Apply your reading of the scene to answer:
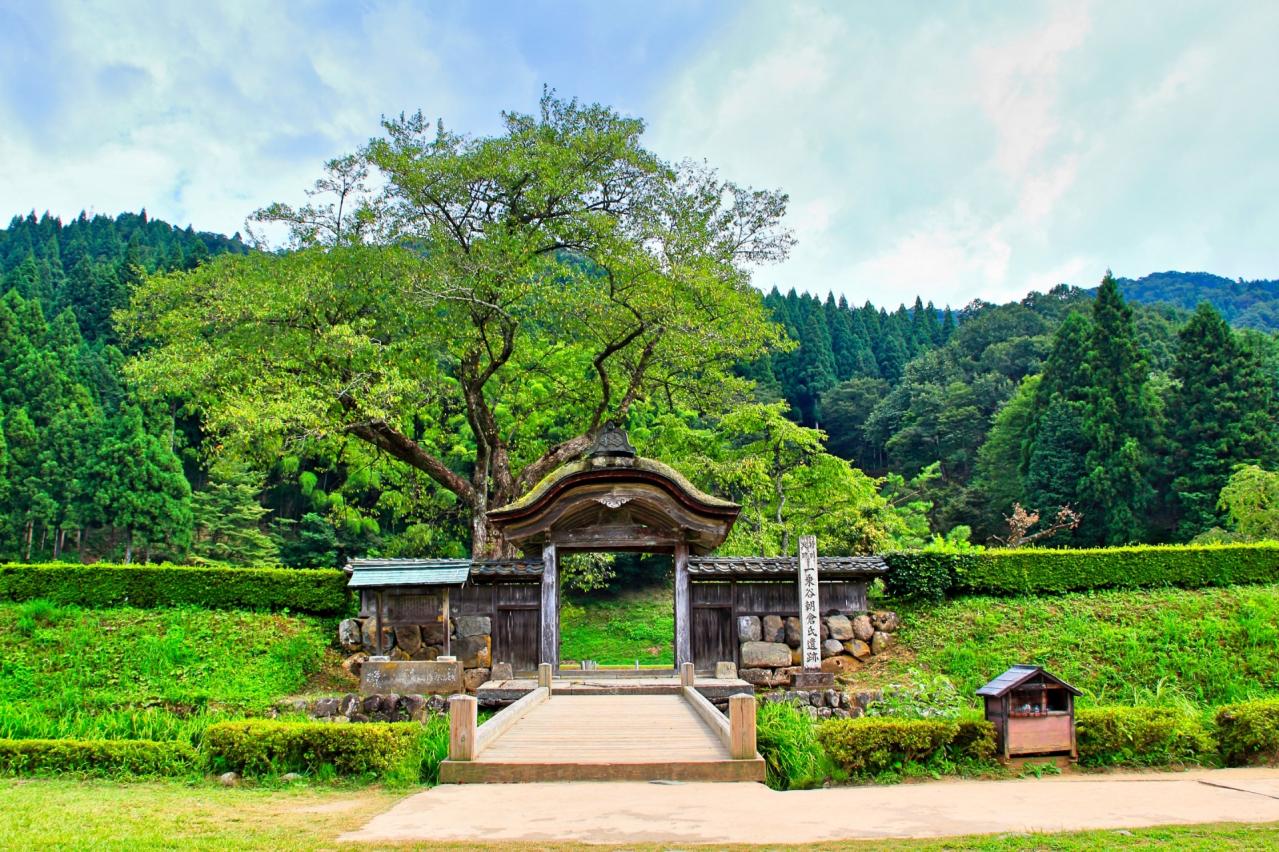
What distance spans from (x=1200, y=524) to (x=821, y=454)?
65.6 feet

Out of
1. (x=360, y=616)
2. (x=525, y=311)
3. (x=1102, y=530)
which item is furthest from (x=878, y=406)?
(x=360, y=616)

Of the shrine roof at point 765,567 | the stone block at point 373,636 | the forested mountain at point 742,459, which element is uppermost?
the forested mountain at point 742,459

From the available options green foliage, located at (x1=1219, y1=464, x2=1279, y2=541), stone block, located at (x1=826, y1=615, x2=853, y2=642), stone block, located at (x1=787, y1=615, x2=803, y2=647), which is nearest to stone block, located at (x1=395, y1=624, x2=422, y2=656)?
stone block, located at (x1=787, y1=615, x2=803, y2=647)

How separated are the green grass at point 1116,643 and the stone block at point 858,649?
0.75 feet

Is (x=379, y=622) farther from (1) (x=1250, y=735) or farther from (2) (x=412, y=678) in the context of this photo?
(1) (x=1250, y=735)

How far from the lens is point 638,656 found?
1315 inches

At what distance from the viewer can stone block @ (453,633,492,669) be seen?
49.8 feet

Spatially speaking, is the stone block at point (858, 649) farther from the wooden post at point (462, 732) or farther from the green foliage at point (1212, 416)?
the green foliage at point (1212, 416)

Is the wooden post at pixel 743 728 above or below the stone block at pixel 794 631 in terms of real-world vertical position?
below

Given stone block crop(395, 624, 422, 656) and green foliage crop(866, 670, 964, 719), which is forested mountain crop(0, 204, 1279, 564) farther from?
green foliage crop(866, 670, 964, 719)

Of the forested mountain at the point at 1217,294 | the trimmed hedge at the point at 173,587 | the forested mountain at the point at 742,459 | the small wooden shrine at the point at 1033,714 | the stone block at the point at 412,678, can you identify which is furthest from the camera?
the forested mountain at the point at 1217,294

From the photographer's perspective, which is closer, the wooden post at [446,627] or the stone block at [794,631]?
the wooden post at [446,627]

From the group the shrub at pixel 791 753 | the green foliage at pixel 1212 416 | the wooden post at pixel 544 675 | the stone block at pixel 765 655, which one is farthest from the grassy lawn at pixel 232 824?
the green foliage at pixel 1212 416

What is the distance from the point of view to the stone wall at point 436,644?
593 inches
